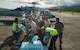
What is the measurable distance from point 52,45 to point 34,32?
1594mm

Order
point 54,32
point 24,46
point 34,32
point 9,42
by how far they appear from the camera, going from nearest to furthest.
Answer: point 24,46 < point 54,32 < point 34,32 < point 9,42

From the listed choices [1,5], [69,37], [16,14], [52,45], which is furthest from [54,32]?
[1,5]

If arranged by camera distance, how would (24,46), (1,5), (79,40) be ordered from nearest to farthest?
(24,46) < (79,40) < (1,5)

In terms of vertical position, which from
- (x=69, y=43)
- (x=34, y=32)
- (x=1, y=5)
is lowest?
(x=1, y=5)

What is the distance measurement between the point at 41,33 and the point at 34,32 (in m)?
3.46

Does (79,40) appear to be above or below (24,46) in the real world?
below

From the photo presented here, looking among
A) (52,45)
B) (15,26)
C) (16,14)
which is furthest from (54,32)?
(16,14)

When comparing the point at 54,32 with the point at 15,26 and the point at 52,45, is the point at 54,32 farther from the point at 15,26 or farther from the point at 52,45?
the point at 15,26

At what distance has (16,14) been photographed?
3145 cm

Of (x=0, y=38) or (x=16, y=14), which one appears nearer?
(x=0, y=38)

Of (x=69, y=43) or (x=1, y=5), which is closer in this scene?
(x=69, y=43)

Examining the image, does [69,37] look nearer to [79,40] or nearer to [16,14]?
[79,40]

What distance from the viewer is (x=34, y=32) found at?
13.1m

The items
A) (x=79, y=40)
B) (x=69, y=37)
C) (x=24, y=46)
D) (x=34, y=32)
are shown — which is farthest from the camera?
(x=69, y=37)
